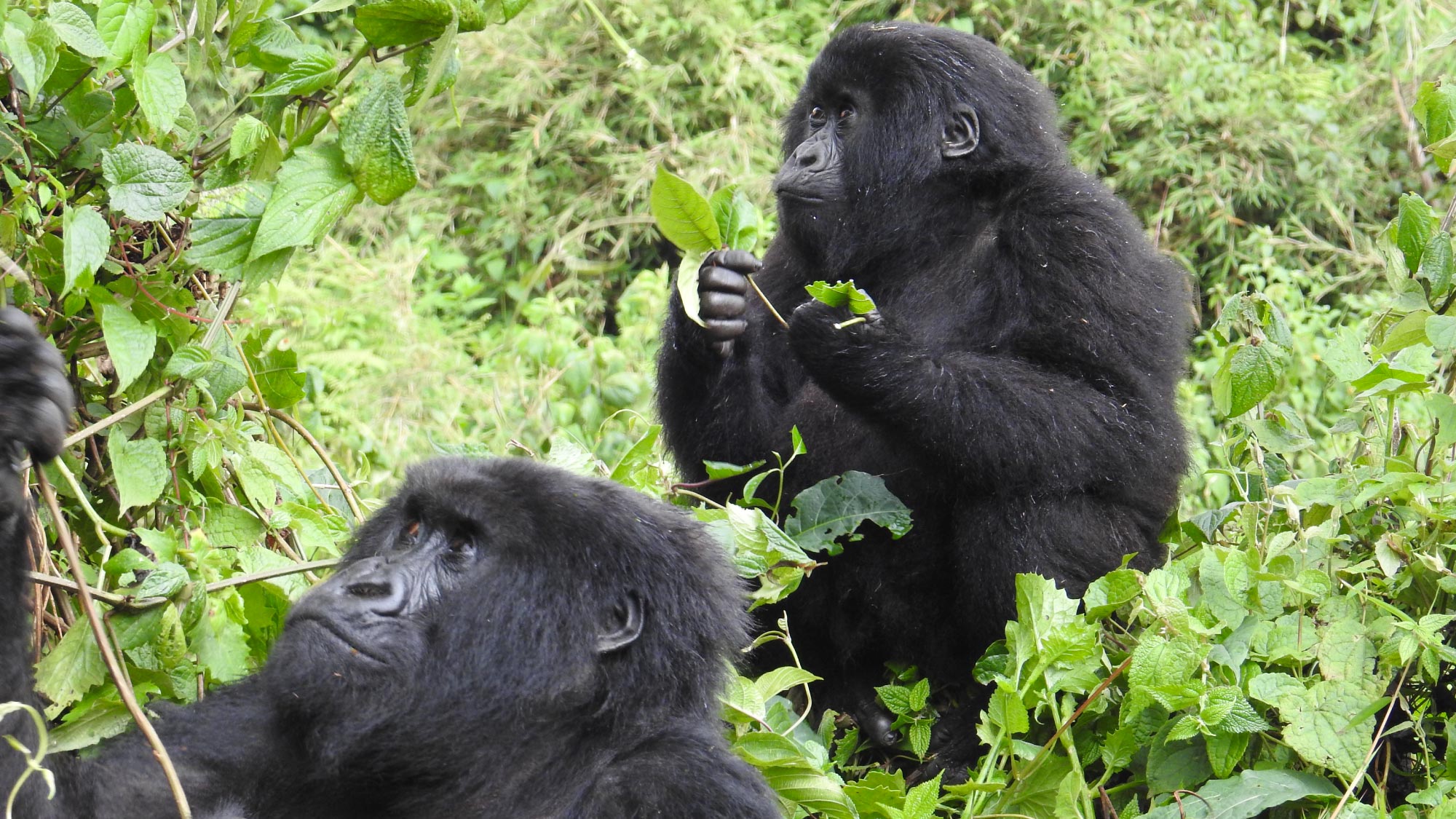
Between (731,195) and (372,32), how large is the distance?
1.51m

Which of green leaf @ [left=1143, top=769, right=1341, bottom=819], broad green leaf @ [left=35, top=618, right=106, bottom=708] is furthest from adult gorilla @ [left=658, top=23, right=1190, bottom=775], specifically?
broad green leaf @ [left=35, top=618, right=106, bottom=708]

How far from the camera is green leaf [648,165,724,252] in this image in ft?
12.4

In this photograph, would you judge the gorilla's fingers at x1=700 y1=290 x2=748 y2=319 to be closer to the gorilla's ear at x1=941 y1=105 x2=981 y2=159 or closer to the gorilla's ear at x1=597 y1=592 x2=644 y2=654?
the gorilla's ear at x1=941 y1=105 x2=981 y2=159

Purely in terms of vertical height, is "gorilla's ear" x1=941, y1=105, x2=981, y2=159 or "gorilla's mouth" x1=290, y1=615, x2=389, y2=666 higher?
"gorilla's ear" x1=941, y1=105, x2=981, y2=159

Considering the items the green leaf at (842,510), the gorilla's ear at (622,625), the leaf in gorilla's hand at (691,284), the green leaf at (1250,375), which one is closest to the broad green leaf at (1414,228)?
the green leaf at (1250,375)

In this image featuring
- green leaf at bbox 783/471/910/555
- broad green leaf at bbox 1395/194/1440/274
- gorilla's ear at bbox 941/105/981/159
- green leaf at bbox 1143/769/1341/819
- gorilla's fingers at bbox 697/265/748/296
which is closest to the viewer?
green leaf at bbox 1143/769/1341/819

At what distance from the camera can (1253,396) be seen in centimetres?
367

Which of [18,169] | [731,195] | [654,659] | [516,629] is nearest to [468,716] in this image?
[516,629]

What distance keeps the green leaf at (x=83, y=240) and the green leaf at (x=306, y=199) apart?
0.80 feet

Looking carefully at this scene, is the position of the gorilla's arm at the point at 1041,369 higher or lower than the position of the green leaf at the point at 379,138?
lower

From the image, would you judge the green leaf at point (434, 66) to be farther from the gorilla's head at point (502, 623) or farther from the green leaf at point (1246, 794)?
the green leaf at point (1246, 794)

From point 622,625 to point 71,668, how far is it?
0.92 m

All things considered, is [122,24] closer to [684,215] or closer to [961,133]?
[684,215]

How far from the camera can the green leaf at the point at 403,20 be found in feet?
8.70
